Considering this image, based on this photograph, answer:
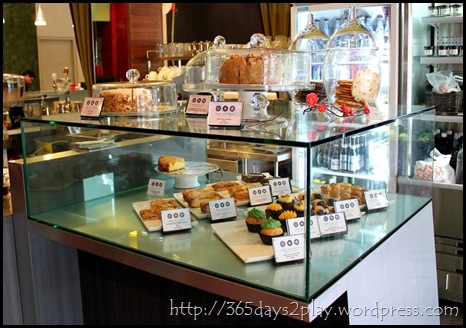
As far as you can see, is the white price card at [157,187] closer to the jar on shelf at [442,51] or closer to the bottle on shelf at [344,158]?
the bottle on shelf at [344,158]

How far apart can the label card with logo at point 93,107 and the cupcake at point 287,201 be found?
2.70 ft

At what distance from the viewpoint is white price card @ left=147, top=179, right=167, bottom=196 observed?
2.23 metres

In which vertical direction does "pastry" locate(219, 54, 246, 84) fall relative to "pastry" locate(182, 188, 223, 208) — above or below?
above

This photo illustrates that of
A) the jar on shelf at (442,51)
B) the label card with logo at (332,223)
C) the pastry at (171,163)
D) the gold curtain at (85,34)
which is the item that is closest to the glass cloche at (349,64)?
the label card with logo at (332,223)

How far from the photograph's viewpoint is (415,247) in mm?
1978

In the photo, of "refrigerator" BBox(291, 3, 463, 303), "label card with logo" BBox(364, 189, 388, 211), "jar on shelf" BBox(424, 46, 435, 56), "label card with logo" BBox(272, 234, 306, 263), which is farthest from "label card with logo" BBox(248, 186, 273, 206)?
"jar on shelf" BBox(424, 46, 435, 56)

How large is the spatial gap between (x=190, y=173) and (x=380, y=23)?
226 cm

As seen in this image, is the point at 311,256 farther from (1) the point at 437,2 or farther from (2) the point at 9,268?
(1) the point at 437,2

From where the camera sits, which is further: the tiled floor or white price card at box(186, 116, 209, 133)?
the tiled floor

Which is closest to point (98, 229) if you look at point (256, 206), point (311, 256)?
point (256, 206)

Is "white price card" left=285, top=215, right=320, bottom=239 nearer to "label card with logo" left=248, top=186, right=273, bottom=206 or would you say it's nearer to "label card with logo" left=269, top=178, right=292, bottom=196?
"label card with logo" left=269, top=178, right=292, bottom=196

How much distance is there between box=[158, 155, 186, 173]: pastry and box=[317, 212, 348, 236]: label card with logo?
0.84 m

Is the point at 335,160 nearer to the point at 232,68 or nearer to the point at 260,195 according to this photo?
the point at 260,195

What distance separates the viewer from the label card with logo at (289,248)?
138 centimetres
